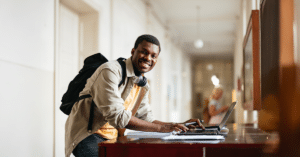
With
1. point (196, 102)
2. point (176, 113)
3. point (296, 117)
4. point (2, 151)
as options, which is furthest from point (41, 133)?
point (196, 102)

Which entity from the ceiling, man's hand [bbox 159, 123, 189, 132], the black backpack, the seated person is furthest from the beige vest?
the ceiling

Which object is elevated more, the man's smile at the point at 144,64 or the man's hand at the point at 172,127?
the man's smile at the point at 144,64

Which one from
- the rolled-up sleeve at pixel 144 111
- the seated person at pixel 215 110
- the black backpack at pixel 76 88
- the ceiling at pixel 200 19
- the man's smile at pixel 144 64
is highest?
the ceiling at pixel 200 19

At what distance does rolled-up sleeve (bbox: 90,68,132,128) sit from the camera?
160 cm

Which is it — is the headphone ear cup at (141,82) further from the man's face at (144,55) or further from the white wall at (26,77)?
the white wall at (26,77)

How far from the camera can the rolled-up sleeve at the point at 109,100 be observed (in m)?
1.60

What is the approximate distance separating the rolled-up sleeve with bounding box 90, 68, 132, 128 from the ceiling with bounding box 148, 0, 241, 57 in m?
6.15

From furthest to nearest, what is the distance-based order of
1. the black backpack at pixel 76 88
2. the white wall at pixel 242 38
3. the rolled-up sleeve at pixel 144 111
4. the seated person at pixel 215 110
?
the seated person at pixel 215 110 → the white wall at pixel 242 38 → the rolled-up sleeve at pixel 144 111 → the black backpack at pixel 76 88

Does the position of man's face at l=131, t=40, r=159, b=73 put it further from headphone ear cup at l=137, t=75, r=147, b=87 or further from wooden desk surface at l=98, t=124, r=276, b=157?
wooden desk surface at l=98, t=124, r=276, b=157

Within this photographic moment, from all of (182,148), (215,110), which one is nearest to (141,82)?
(182,148)

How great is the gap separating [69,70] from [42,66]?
40.6 inches

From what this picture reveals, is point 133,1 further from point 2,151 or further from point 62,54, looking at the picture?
point 2,151

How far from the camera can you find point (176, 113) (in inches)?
500

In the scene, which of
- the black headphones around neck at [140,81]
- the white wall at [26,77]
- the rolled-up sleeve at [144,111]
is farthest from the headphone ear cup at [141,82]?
the white wall at [26,77]
